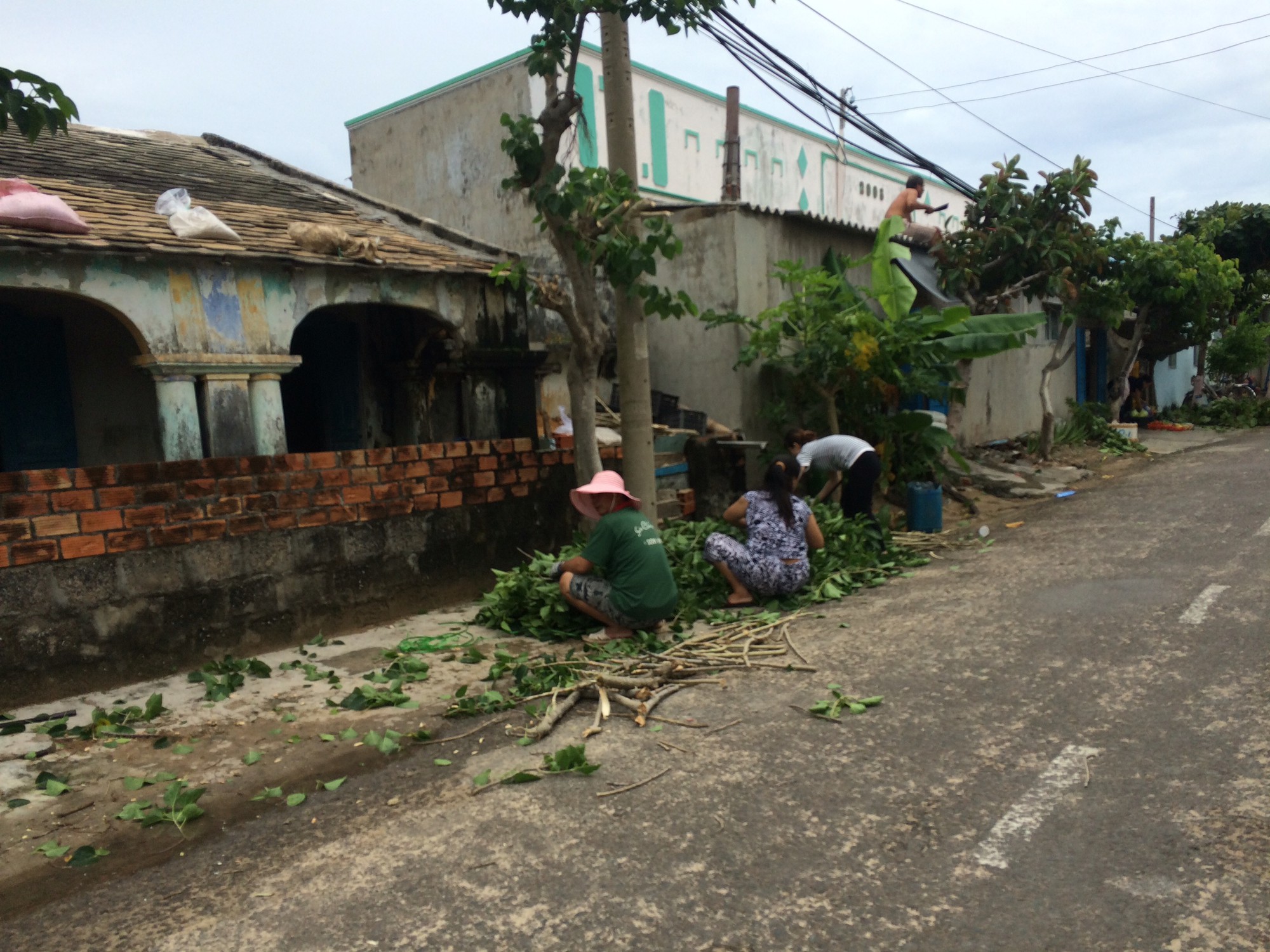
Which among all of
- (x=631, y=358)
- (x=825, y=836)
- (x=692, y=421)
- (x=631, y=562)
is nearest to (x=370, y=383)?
(x=692, y=421)

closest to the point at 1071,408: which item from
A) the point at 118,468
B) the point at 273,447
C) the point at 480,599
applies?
the point at 480,599

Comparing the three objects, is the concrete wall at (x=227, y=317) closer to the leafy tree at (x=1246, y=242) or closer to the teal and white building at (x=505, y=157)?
the teal and white building at (x=505, y=157)

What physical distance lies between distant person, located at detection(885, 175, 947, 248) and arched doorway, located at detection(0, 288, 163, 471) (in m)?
8.11

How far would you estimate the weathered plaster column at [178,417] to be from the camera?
5.96 meters

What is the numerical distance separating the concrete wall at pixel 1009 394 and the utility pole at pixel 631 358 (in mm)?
9455

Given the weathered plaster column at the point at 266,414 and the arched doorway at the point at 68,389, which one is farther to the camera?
the arched doorway at the point at 68,389

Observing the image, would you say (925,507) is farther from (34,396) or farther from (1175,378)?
(1175,378)

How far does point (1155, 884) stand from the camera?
Answer: 2773 mm

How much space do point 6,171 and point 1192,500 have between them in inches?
459

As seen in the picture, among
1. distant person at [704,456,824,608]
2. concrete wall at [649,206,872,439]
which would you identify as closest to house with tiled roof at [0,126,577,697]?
distant person at [704,456,824,608]

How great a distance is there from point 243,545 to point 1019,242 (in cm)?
1050

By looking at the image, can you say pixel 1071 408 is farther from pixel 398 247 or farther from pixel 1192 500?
pixel 398 247

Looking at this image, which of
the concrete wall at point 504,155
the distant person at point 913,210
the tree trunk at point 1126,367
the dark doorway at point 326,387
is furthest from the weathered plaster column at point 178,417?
the tree trunk at point 1126,367

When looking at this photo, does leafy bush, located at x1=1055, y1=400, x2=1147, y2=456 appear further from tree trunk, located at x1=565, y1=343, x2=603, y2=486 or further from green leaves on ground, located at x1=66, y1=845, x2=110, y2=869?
green leaves on ground, located at x1=66, y1=845, x2=110, y2=869
